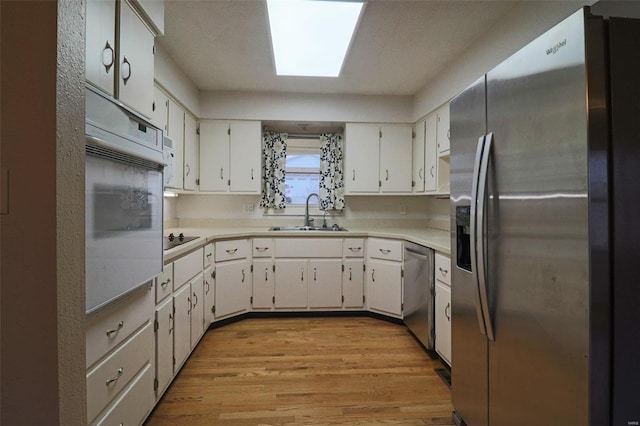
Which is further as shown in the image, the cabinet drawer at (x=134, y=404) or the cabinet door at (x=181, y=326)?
the cabinet door at (x=181, y=326)

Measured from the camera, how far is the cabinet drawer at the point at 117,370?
43.0 inches

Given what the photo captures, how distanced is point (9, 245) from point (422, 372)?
2.26 meters

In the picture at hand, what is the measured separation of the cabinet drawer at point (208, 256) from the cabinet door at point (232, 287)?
0.45 feet

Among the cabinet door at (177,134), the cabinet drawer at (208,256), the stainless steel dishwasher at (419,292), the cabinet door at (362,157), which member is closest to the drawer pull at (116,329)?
the cabinet drawer at (208,256)

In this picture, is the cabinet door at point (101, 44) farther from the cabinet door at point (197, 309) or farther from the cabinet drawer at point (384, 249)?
the cabinet drawer at point (384, 249)

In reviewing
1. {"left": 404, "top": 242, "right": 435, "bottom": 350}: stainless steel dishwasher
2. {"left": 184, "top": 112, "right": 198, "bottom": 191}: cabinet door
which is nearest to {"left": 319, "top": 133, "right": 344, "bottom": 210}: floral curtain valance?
{"left": 404, "top": 242, "right": 435, "bottom": 350}: stainless steel dishwasher

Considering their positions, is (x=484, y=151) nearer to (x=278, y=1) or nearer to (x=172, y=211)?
(x=278, y=1)

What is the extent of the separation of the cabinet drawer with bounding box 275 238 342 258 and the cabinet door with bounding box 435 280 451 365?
3.75 ft

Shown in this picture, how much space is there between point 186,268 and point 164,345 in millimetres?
534

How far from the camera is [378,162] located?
11.3 ft

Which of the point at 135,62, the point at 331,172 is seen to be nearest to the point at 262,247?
the point at 331,172

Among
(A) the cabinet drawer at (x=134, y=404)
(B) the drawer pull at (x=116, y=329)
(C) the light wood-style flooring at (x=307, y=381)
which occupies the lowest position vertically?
(C) the light wood-style flooring at (x=307, y=381)

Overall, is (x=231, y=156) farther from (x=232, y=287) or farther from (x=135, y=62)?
(x=135, y=62)

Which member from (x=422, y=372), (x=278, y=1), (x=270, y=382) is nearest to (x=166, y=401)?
(x=270, y=382)
